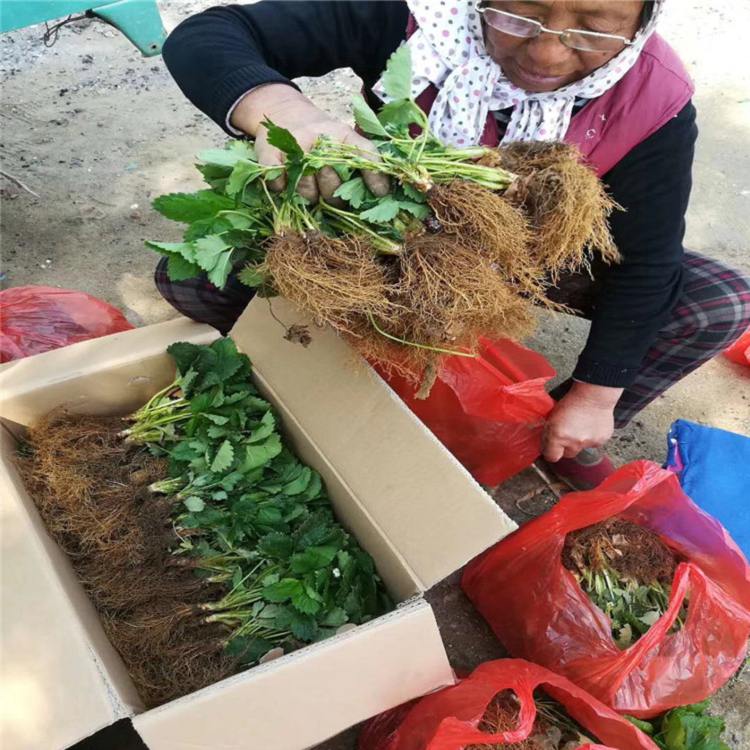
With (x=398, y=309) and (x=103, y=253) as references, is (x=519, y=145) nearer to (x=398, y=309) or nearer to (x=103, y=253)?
(x=398, y=309)

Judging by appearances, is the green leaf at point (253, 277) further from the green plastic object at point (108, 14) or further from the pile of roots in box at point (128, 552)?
the green plastic object at point (108, 14)

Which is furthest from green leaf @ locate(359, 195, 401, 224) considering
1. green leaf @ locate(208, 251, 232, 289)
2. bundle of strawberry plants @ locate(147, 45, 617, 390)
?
green leaf @ locate(208, 251, 232, 289)

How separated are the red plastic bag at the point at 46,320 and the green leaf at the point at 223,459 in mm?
594

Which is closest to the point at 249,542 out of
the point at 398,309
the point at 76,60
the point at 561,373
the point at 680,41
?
the point at 398,309

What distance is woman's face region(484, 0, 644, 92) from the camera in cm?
112

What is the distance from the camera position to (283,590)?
4.54 feet

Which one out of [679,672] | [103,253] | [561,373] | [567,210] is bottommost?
[103,253]

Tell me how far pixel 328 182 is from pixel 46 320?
3.62ft

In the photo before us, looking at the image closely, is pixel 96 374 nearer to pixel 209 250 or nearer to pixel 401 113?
pixel 209 250

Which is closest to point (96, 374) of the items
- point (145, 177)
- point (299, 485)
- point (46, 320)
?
point (46, 320)

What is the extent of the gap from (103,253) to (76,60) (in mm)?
1891

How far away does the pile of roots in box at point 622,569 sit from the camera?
162 centimetres

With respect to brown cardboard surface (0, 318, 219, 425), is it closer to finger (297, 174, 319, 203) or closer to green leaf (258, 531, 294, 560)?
green leaf (258, 531, 294, 560)

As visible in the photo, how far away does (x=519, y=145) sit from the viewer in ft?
4.04
